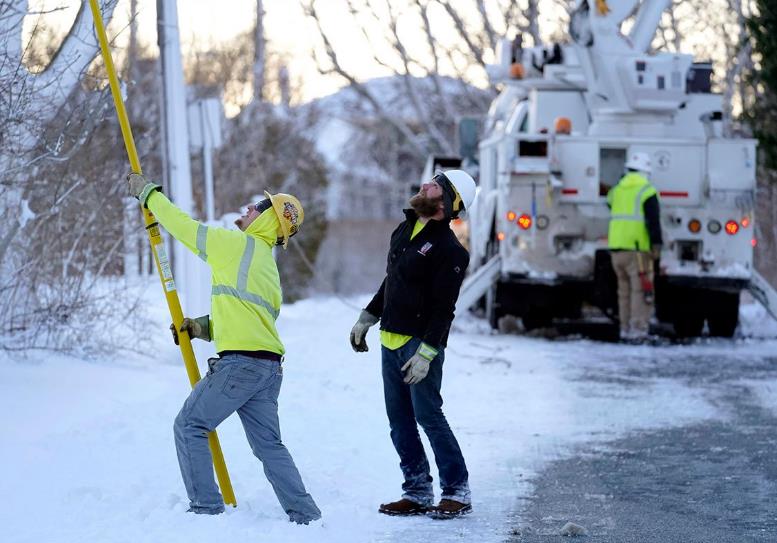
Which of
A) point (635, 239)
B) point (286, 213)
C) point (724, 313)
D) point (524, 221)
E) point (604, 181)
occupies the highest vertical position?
point (286, 213)

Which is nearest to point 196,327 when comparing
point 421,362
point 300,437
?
point 421,362

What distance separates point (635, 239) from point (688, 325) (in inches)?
85.2

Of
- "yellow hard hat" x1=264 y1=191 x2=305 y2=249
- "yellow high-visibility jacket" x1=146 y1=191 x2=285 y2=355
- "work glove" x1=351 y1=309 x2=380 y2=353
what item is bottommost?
"work glove" x1=351 y1=309 x2=380 y2=353

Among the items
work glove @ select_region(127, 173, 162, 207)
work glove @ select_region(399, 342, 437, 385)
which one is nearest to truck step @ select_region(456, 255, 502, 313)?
work glove @ select_region(399, 342, 437, 385)

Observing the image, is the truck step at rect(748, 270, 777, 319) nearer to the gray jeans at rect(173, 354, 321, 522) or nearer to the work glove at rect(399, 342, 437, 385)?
the work glove at rect(399, 342, 437, 385)

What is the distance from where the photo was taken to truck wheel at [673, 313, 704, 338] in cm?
1672

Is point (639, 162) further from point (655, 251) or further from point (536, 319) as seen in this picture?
point (536, 319)

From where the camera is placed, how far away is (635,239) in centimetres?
1510

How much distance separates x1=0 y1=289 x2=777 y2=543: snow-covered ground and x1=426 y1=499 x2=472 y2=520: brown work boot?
0.05 meters

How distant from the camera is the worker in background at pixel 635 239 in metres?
14.9

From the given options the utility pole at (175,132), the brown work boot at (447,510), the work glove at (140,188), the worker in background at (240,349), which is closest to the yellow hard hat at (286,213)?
the worker in background at (240,349)

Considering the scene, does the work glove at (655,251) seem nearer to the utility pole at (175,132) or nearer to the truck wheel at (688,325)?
the truck wheel at (688,325)

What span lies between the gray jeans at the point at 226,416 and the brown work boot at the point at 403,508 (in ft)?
1.63

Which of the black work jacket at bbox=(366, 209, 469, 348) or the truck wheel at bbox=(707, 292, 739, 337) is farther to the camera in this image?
the truck wheel at bbox=(707, 292, 739, 337)
